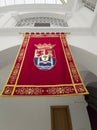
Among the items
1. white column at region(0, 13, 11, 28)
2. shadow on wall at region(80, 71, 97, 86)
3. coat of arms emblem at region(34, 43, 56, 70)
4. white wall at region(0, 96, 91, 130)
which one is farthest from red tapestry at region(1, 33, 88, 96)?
white wall at region(0, 96, 91, 130)

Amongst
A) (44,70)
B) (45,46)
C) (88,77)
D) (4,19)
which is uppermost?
(4,19)

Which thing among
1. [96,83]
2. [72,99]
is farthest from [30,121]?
[96,83]

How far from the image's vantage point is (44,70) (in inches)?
167

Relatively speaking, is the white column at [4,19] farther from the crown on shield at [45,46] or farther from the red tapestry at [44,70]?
the crown on shield at [45,46]

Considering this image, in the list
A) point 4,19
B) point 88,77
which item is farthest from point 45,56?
point 4,19

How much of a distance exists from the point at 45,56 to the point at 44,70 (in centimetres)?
58

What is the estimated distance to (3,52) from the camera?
17.0 ft

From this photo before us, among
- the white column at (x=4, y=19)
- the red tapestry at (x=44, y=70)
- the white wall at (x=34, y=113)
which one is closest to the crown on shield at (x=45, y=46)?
the red tapestry at (x=44, y=70)

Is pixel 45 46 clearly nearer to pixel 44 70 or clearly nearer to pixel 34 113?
pixel 44 70

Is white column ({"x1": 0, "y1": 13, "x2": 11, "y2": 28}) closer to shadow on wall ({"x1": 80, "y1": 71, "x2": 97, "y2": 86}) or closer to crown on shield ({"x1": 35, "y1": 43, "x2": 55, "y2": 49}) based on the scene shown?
crown on shield ({"x1": 35, "y1": 43, "x2": 55, "y2": 49})

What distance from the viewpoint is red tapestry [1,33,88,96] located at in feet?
11.9

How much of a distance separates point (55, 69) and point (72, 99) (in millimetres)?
3428

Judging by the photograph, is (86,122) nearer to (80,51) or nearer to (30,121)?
(30,121)

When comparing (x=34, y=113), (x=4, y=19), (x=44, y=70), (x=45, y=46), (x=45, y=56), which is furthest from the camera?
(x=4, y=19)
